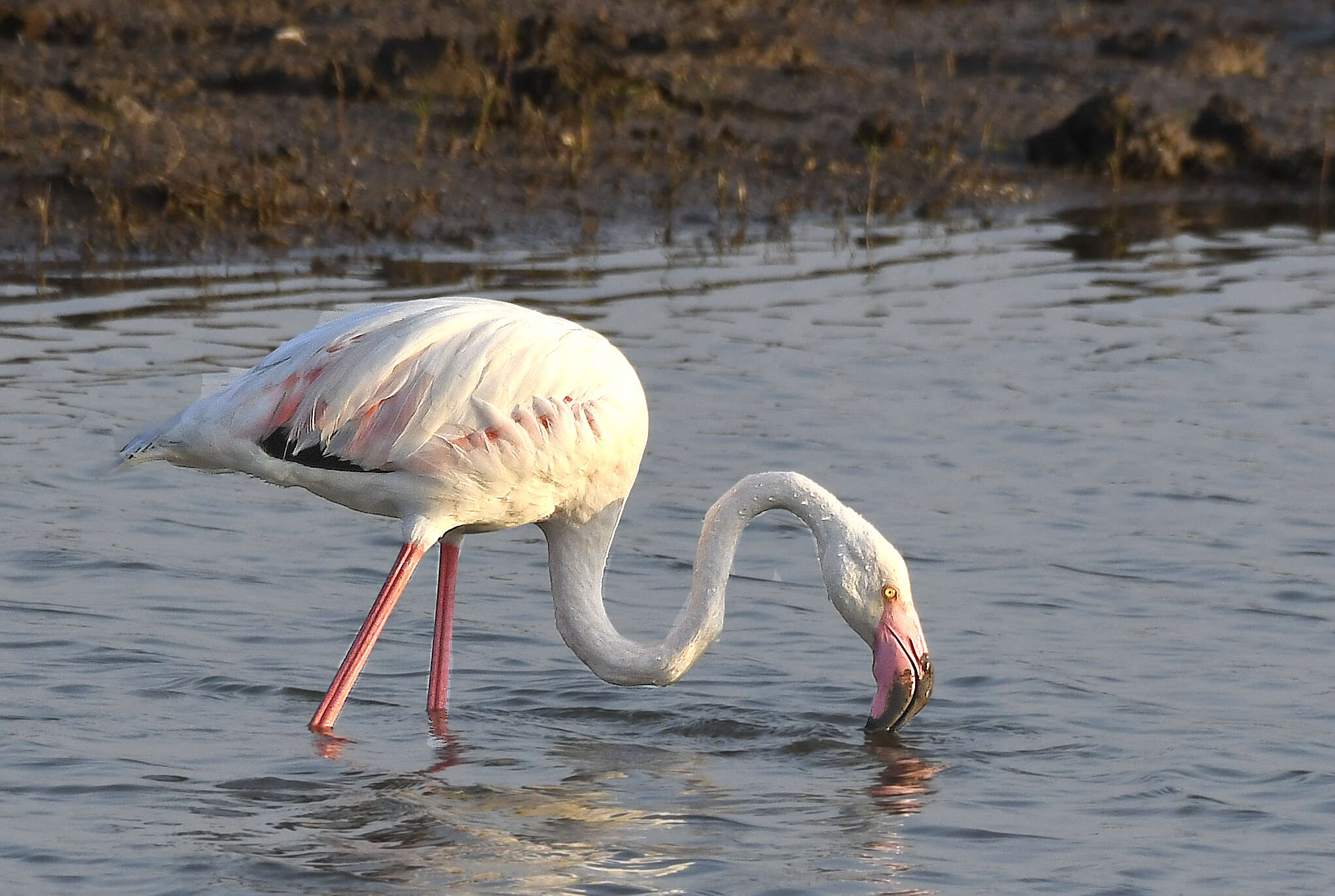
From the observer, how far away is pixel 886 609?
19.4ft

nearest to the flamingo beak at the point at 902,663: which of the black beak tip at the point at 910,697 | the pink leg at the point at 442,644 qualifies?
the black beak tip at the point at 910,697

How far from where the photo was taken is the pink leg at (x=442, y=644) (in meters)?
6.34

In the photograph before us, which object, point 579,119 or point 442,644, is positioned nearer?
point 442,644

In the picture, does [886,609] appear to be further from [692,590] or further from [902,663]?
[692,590]

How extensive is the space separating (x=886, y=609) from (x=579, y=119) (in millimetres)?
8765

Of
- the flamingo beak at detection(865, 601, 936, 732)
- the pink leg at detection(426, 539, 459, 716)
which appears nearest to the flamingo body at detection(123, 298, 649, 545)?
the pink leg at detection(426, 539, 459, 716)

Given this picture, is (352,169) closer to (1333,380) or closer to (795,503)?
(1333,380)

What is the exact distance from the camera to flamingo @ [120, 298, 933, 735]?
5.94m

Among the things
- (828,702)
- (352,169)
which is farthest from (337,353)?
(352,169)

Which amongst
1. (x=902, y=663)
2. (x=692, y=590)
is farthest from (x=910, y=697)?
(x=692, y=590)

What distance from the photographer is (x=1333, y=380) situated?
10227 millimetres

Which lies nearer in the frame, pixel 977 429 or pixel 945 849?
Result: pixel 945 849

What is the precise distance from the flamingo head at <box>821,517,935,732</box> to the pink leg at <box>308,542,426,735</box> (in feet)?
3.96

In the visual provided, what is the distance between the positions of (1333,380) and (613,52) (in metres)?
7.13
